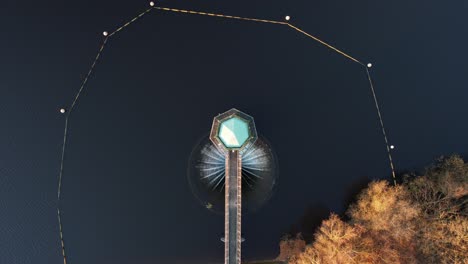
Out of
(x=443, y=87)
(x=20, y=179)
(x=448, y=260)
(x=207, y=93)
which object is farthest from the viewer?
(x=443, y=87)

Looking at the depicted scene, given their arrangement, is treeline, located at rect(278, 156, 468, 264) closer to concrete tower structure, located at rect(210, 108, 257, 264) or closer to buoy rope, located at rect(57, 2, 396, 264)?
buoy rope, located at rect(57, 2, 396, 264)

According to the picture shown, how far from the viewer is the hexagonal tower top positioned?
22.8m

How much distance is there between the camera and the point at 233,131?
22922 mm

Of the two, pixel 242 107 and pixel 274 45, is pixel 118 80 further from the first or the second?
pixel 274 45

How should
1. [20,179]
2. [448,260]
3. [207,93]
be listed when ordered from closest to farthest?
[448,260] → [20,179] → [207,93]

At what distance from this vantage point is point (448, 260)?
2038 centimetres

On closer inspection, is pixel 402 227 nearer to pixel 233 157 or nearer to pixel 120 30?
pixel 233 157

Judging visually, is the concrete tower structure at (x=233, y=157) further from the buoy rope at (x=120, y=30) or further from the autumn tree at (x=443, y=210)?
the autumn tree at (x=443, y=210)

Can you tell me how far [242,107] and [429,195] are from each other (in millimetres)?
16501

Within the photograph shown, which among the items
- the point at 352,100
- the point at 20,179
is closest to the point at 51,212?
the point at 20,179

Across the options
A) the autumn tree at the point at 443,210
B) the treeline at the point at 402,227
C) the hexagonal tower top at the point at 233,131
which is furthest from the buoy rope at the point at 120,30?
the hexagonal tower top at the point at 233,131

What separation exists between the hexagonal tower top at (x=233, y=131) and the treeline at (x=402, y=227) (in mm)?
9013

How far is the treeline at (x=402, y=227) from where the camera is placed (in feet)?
67.5

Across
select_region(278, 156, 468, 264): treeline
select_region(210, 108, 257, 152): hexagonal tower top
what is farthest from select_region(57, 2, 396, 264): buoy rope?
select_region(210, 108, 257, 152): hexagonal tower top
